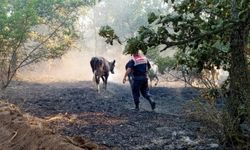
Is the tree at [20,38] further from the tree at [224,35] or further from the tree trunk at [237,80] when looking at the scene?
the tree trunk at [237,80]

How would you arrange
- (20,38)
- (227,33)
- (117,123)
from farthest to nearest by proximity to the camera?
(20,38) < (117,123) < (227,33)

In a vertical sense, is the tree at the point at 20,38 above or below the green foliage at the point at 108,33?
above

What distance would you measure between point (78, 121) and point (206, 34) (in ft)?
16.1

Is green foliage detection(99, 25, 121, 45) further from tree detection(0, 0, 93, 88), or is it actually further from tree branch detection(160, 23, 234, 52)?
tree detection(0, 0, 93, 88)

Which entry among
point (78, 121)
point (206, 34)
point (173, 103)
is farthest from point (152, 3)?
point (206, 34)

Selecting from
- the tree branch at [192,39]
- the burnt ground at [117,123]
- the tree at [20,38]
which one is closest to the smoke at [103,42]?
the tree at [20,38]

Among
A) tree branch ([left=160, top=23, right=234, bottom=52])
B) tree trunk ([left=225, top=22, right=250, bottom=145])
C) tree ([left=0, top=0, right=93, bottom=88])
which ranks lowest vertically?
tree trunk ([left=225, top=22, right=250, bottom=145])

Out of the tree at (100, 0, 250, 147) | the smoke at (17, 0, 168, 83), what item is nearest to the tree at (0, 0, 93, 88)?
the tree at (100, 0, 250, 147)

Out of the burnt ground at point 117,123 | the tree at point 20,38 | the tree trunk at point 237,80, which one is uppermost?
the tree at point 20,38

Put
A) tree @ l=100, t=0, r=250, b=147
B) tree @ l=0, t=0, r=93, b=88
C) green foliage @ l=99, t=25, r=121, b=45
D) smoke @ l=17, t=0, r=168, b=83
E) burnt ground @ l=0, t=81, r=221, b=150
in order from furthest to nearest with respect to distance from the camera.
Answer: smoke @ l=17, t=0, r=168, b=83, tree @ l=0, t=0, r=93, b=88, burnt ground @ l=0, t=81, r=221, b=150, green foliage @ l=99, t=25, r=121, b=45, tree @ l=100, t=0, r=250, b=147

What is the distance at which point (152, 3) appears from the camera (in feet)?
156

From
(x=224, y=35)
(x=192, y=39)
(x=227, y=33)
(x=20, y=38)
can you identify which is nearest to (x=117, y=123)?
(x=224, y=35)

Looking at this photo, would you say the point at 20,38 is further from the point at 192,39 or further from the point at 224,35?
the point at 192,39

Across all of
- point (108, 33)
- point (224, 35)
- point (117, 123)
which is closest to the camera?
point (108, 33)
